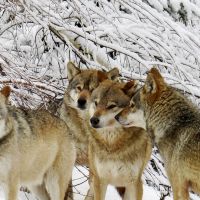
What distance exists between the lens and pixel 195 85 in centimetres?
1003

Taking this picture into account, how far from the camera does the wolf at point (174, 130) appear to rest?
22.2ft

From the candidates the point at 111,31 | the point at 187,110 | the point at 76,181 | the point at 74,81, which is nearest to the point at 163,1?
the point at 111,31

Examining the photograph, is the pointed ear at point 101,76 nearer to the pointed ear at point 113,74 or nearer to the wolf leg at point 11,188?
the pointed ear at point 113,74

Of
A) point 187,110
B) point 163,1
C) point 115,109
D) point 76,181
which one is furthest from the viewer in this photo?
point 163,1

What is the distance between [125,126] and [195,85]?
2683 millimetres

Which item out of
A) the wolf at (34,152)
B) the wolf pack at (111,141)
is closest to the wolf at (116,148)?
the wolf pack at (111,141)

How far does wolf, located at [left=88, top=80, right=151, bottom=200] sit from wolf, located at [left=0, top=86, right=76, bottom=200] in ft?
1.28

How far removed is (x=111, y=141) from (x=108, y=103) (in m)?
0.45

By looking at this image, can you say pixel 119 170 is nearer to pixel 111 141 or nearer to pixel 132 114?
pixel 111 141

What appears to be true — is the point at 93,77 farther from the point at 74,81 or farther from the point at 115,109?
the point at 115,109

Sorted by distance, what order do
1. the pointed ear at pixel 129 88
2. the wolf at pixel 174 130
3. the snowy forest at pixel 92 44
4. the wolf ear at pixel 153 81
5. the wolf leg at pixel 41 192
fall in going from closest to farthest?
the wolf at pixel 174 130 → the wolf ear at pixel 153 81 → the pointed ear at pixel 129 88 → the wolf leg at pixel 41 192 → the snowy forest at pixel 92 44

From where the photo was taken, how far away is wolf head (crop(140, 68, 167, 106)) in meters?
7.25

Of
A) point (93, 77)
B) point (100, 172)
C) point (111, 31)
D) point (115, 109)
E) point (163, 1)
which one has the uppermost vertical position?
point (163, 1)

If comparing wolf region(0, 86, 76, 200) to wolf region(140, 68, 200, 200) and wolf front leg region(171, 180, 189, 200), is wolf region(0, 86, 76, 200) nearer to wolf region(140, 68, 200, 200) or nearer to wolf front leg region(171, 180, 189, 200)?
wolf region(140, 68, 200, 200)
